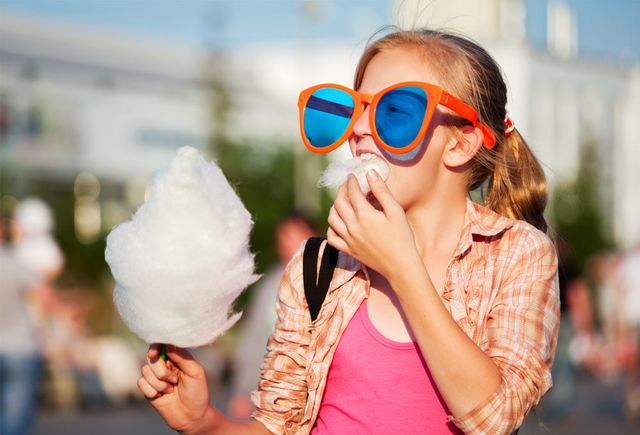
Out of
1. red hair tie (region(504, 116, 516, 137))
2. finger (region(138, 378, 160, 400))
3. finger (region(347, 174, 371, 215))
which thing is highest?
red hair tie (region(504, 116, 516, 137))

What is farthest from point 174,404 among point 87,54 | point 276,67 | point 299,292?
point 276,67

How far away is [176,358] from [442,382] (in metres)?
0.62

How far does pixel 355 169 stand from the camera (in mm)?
2311

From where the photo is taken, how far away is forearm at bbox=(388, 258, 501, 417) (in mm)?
2064

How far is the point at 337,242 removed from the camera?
2.25m

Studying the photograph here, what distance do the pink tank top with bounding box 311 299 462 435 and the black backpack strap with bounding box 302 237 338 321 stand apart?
10cm

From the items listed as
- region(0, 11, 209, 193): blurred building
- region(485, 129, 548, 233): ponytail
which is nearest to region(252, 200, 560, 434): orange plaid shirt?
region(485, 129, 548, 233): ponytail

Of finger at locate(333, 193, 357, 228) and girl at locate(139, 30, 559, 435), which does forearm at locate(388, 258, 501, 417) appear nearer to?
girl at locate(139, 30, 559, 435)

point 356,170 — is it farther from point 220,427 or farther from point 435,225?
point 220,427

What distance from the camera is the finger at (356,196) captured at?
7.16 feet

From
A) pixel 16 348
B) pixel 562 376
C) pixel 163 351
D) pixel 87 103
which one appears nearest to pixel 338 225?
pixel 163 351

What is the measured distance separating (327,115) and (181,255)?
1.75 feet

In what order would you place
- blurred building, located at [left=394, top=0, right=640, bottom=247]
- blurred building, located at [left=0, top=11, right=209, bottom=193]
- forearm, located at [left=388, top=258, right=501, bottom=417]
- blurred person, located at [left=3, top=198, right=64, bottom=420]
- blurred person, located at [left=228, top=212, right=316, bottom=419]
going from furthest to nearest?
blurred building, located at [left=394, top=0, right=640, bottom=247]
blurred building, located at [left=0, top=11, right=209, bottom=193]
blurred person, located at [left=3, top=198, right=64, bottom=420]
blurred person, located at [left=228, top=212, right=316, bottom=419]
forearm, located at [left=388, top=258, right=501, bottom=417]

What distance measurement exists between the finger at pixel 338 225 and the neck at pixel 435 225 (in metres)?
0.29
